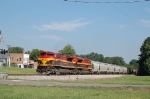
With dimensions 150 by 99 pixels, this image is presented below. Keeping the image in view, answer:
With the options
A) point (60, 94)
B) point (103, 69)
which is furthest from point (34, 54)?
point (60, 94)

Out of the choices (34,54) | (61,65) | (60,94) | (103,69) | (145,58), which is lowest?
(103,69)

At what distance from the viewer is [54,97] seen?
607 inches

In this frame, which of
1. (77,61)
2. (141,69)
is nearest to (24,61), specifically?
(141,69)

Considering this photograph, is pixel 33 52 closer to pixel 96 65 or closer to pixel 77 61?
pixel 96 65

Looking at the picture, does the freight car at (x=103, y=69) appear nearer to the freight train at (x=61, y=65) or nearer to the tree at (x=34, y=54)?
the freight train at (x=61, y=65)

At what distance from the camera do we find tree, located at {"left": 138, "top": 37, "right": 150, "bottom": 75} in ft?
348

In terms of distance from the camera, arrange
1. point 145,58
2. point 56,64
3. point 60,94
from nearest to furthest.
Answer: point 60,94 < point 56,64 < point 145,58

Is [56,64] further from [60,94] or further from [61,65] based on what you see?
[60,94]

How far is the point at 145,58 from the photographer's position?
11250cm

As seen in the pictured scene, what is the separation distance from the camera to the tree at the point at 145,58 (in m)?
106

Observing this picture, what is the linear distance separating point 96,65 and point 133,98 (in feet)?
186

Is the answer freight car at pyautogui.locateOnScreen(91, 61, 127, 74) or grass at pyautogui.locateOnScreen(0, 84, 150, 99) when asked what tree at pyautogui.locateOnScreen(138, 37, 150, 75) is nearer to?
freight car at pyautogui.locateOnScreen(91, 61, 127, 74)

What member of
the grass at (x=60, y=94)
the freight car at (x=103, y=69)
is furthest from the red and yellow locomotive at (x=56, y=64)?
the grass at (x=60, y=94)

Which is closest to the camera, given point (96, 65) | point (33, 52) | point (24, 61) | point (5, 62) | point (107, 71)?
point (96, 65)
